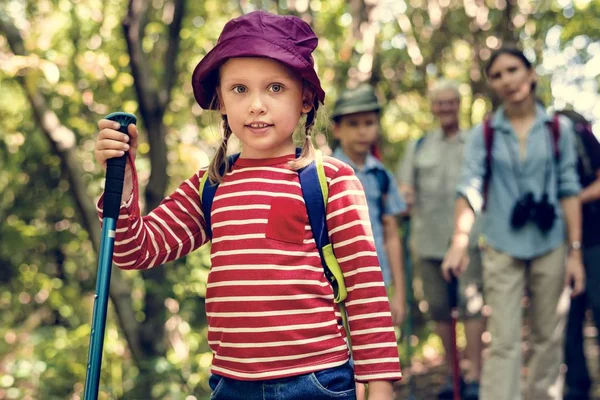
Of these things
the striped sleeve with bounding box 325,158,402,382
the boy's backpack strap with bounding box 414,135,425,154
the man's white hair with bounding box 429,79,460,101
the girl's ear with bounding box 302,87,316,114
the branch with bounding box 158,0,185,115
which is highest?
the branch with bounding box 158,0,185,115

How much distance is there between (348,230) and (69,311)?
5.06m

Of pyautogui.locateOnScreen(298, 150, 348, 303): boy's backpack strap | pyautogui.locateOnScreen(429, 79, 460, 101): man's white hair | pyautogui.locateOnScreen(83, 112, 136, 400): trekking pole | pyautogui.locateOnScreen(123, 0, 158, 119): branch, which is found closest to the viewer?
pyautogui.locateOnScreen(83, 112, 136, 400): trekking pole

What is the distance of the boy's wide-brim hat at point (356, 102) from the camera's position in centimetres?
451

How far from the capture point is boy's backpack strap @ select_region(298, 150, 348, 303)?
7.42ft

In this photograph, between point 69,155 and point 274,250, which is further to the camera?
point 69,155

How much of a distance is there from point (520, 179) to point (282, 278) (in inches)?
107

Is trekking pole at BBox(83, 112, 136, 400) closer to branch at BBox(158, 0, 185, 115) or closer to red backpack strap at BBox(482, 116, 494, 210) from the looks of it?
red backpack strap at BBox(482, 116, 494, 210)

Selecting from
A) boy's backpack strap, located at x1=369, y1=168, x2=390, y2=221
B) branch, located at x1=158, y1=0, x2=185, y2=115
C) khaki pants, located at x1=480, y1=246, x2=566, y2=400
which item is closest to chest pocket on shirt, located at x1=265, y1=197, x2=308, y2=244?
boy's backpack strap, located at x1=369, y1=168, x2=390, y2=221

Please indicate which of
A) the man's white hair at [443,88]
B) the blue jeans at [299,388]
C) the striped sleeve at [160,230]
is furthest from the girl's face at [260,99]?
the man's white hair at [443,88]

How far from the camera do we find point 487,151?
15.1 ft

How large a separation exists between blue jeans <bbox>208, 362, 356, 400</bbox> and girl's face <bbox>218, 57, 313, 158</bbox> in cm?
62

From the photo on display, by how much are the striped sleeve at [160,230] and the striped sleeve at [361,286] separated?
0.42m

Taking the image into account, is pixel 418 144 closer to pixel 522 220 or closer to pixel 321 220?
pixel 522 220

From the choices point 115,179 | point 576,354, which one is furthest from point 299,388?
point 576,354
